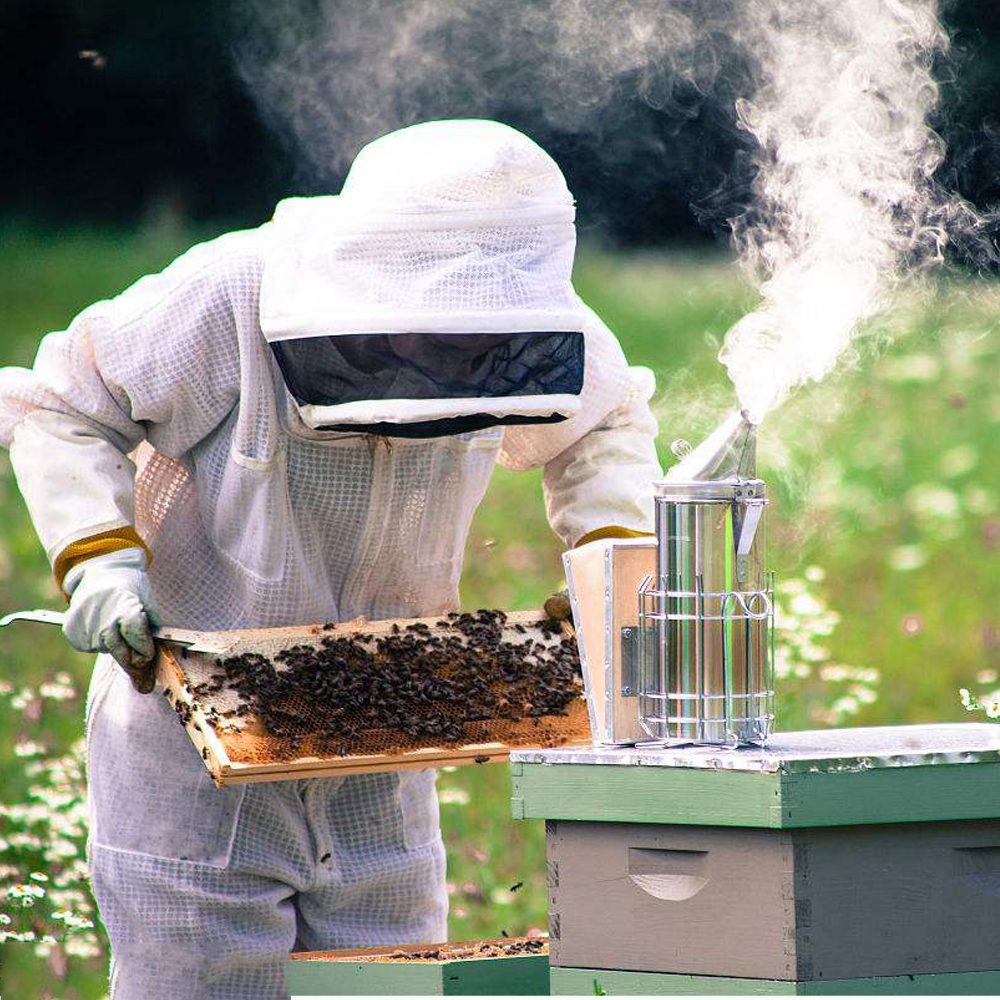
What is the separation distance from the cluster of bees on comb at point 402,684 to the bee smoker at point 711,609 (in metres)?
0.72

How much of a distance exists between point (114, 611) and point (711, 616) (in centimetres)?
119

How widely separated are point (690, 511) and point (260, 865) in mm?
1349

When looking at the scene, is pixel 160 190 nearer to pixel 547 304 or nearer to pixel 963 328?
pixel 963 328

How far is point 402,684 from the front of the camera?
348cm

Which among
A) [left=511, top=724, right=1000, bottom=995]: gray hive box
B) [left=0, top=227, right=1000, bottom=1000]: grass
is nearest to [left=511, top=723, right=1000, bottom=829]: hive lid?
[left=511, top=724, right=1000, bottom=995]: gray hive box

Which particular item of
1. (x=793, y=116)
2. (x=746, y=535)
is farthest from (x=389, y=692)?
(x=793, y=116)

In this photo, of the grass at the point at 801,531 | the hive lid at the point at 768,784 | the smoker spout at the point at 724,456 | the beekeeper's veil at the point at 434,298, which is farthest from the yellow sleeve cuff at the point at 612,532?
the grass at the point at 801,531

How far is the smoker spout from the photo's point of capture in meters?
2.79

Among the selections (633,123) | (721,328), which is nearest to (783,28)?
(633,123)

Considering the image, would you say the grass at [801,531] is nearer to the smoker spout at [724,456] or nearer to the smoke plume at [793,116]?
the smoke plume at [793,116]

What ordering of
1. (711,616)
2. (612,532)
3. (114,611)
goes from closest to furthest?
(711,616) → (114,611) → (612,532)

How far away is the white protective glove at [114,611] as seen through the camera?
328 centimetres

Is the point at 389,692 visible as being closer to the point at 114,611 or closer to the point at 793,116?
the point at 114,611

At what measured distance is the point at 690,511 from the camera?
277cm
